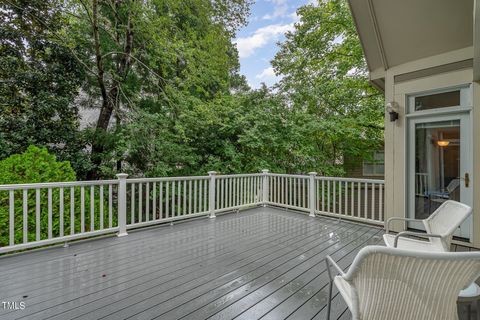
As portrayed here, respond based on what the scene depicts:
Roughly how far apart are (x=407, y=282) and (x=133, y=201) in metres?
4.13

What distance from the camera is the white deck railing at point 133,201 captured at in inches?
136

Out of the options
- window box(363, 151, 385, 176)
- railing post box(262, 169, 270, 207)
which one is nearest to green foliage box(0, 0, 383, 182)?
railing post box(262, 169, 270, 207)

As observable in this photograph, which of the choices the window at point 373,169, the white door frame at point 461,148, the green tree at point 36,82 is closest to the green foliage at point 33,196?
the green tree at point 36,82

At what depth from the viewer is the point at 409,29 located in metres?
4.11

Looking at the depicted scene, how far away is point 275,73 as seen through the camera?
389 inches

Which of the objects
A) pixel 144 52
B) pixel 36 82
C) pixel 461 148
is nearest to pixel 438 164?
pixel 461 148

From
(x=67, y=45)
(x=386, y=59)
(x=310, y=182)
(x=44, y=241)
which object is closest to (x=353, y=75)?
(x=386, y=59)

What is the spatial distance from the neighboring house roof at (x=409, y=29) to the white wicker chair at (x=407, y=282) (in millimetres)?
3067

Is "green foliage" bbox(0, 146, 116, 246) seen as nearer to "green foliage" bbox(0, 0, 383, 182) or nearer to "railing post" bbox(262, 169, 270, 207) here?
"green foliage" bbox(0, 0, 383, 182)

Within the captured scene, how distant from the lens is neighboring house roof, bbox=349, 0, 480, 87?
3.64 metres

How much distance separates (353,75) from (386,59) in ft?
14.9

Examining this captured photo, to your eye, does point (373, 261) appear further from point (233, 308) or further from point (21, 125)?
point (21, 125)

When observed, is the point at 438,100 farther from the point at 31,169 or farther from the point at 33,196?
the point at 31,169

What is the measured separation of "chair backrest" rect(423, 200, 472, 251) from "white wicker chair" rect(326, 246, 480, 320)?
112 centimetres
